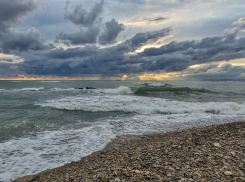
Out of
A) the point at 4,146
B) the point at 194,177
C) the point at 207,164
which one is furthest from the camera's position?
the point at 4,146

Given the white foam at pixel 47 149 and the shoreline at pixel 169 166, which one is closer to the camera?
the shoreline at pixel 169 166

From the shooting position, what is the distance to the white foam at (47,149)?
4.86 metres

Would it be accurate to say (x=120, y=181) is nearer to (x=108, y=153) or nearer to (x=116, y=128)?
(x=108, y=153)

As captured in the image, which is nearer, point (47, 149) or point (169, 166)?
point (169, 166)

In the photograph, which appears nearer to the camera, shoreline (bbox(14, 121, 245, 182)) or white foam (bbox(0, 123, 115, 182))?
shoreline (bbox(14, 121, 245, 182))

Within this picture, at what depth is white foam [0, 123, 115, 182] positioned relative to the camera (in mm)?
4861

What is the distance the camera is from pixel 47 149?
20.6 feet

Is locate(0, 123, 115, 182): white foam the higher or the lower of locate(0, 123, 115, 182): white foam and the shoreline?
the lower

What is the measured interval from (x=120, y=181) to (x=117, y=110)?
11.5 metres

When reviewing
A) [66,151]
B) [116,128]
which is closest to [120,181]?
[66,151]

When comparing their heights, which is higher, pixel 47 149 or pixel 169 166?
pixel 169 166

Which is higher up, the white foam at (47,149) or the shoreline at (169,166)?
the shoreline at (169,166)

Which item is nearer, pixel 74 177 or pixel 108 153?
pixel 74 177

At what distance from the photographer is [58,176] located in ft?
A: 13.7
